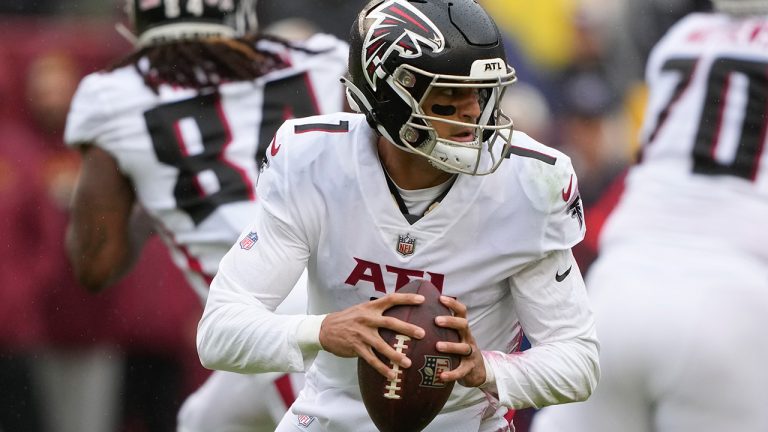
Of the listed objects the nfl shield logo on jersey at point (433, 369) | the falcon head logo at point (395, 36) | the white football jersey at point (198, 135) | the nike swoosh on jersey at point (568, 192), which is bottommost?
the white football jersey at point (198, 135)

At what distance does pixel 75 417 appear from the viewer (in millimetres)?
5777

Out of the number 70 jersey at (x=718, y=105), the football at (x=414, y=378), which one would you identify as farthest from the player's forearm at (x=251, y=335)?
the number 70 jersey at (x=718, y=105)

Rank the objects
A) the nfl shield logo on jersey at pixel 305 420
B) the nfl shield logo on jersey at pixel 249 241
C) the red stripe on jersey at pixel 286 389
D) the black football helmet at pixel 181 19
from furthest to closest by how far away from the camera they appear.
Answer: the black football helmet at pixel 181 19, the red stripe on jersey at pixel 286 389, the nfl shield logo on jersey at pixel 305 420, the nfl shield logo on jersey at pixel 249 241

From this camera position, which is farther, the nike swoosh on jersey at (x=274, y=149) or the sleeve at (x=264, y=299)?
the nike swoosh on jersey at (x=274, y=149)

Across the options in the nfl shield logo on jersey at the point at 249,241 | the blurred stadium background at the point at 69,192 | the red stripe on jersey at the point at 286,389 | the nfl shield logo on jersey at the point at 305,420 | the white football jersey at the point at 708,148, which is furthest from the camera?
the blurred stadium background at the point at 69,192

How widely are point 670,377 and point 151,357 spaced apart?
242 cm

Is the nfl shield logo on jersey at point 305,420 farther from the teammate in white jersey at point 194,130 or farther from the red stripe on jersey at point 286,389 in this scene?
the teammate in white jersey at point 194,130

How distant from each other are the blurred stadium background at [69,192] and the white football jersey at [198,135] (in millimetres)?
1041

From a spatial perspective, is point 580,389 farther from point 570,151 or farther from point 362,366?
point 570,151

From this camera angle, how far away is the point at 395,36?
9.16ft

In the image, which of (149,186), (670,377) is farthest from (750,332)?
(149,186)

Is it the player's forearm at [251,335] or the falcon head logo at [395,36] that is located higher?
the falcon head logo at [395,36]

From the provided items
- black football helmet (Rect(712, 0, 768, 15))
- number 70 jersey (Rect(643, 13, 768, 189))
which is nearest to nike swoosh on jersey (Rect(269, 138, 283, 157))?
number 70 jersey (Rect(643, 13, 768, 189))

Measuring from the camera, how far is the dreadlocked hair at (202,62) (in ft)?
15.0
